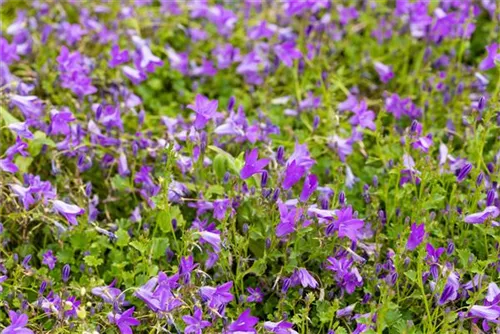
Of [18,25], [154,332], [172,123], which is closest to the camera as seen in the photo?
[154,332]

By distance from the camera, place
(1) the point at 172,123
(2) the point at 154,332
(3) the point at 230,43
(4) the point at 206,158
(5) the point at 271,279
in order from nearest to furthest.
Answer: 1. (2) the point at 154,332
2. (5) the point at 271,279
3. (4) the point at 206,158
4. (1) the point at 172,123
5. (3) the point at 230,43

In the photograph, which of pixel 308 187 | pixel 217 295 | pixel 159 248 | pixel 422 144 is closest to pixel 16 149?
pixel 159 248

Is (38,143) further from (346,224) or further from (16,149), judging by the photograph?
(346,224)

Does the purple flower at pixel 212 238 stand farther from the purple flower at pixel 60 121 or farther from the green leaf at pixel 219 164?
the purple flower at pixel 60 121

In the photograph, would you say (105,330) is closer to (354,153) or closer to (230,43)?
(354,153)

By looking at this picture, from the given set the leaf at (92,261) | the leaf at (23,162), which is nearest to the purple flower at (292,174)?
the leaf at (92,261)

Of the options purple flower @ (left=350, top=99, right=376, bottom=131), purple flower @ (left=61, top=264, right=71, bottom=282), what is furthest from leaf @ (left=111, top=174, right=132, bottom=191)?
purple flower @ (left=350, top=99, right=376, bottom=131)

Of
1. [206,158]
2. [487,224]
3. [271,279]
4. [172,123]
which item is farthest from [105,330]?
[487,224]

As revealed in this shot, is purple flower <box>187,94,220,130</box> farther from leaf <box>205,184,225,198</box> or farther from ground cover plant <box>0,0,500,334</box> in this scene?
leaf <box>205,184,225,198</box>

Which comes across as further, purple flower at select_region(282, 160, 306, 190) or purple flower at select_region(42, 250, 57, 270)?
purple flower at select_region(42, 250, 57, 270)
